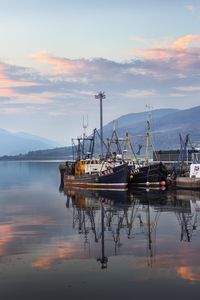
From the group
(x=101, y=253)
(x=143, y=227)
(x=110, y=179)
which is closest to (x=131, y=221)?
(x=143, y=227)

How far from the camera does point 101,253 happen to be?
97.8 ft

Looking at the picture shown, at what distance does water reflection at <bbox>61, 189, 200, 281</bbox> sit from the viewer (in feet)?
93.7

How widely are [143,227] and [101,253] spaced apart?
11313 mm

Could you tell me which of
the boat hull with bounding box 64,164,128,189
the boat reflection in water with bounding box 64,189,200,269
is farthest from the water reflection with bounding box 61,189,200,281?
the boat hull with bounding box 64,164,128,189

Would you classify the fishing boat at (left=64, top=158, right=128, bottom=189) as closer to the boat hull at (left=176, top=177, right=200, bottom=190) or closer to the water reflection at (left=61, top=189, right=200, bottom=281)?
the boat hull at (left=176, top=177, right=200, bottom=190)

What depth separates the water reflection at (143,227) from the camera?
2855cm

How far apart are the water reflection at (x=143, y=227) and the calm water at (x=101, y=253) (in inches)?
1.9

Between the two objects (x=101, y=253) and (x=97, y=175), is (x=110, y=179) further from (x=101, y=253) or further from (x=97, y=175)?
(x=101, y=253)

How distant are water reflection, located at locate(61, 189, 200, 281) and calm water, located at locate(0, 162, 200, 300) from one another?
0.16ft

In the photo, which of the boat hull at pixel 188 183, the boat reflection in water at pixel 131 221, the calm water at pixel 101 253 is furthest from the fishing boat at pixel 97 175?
the calm water at pixel 101 253

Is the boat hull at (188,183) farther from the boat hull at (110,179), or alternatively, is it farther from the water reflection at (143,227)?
the boat hull at (110,179)

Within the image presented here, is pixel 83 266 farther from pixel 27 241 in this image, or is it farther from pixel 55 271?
pixel 27 241

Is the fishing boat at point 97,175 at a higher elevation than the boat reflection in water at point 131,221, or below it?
higher

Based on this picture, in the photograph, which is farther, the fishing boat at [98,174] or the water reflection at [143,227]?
the fishing boat at [98,174]
